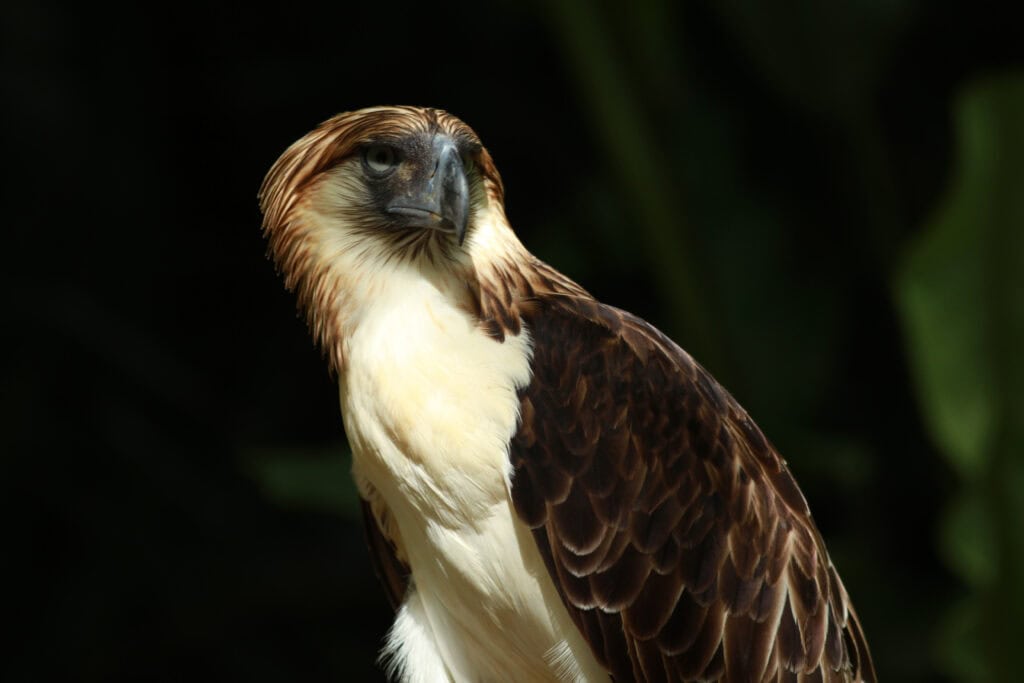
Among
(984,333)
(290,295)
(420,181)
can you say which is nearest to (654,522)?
(420,181)

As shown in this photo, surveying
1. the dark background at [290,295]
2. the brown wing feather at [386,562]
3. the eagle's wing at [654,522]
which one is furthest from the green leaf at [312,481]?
the eagle's wing at [654,522]

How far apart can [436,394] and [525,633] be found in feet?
1.57

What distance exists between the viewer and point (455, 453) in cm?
233

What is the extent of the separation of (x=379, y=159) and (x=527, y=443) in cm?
57

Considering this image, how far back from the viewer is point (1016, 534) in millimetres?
3555

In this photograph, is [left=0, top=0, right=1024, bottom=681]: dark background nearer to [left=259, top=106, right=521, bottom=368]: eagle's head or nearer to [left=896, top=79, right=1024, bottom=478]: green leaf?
[left=896, top=79, right=1024, bottom=478]: green leaf

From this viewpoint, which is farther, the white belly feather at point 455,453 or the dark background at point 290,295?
the dark background at point 290,295

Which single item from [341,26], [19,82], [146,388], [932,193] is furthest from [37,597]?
[932,193]

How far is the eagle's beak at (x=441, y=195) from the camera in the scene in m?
2.28

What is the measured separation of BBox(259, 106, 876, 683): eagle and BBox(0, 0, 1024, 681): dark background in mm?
1709

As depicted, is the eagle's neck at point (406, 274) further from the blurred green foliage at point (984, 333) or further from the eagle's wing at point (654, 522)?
the blurred green foliage at point (984, 333)

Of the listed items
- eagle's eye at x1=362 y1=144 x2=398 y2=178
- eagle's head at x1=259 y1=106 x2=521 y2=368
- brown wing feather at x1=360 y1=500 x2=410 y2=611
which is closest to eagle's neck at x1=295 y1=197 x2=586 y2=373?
eagle's head at x1=259 y1=106 x2=521 y2=368

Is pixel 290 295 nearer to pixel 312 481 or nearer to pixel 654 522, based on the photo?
pixel 312 481

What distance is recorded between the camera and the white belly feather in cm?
235
